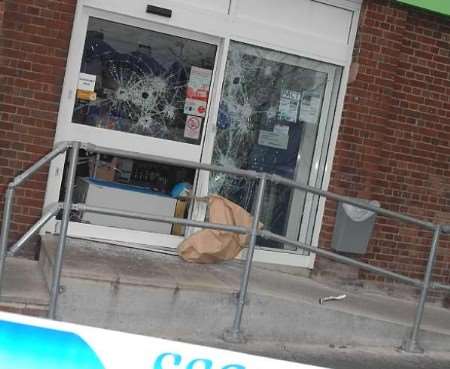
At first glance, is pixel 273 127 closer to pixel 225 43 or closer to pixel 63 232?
pixel 225 43

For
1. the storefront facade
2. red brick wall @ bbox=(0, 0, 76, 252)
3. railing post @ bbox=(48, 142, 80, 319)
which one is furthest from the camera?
the storefront facade

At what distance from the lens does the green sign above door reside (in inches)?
268

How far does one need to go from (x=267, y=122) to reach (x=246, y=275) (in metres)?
2.30

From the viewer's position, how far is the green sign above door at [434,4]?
6.81 meters

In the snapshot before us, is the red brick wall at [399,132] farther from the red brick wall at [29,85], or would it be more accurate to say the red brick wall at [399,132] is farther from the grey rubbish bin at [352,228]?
the red brick wall at [29,85]

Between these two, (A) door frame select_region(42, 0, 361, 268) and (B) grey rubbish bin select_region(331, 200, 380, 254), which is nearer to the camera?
(A) door frame select_region(42, 0, 361, 268)

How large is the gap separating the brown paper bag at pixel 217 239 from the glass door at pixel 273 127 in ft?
2.42

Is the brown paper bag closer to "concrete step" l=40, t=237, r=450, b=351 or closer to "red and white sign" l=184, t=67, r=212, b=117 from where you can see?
"concrete step" l=40, t=237, r=450, b=351

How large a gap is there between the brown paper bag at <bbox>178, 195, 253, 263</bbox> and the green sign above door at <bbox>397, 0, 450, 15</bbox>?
264 cm

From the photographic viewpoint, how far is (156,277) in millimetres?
5465

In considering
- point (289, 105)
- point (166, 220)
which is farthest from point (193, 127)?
point (166, 220)

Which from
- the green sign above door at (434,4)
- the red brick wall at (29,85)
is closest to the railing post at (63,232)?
the red brick wall at (29,85)

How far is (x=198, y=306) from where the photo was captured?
5.40 metres

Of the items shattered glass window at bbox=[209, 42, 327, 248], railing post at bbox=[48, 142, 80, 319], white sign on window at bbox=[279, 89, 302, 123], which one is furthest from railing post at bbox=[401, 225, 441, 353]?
railing post at bbox=[48, 142, 80, 319]
